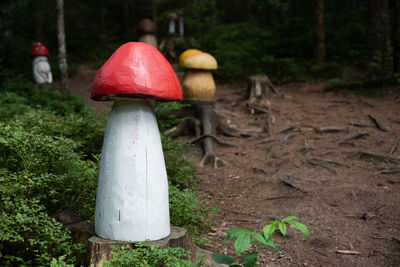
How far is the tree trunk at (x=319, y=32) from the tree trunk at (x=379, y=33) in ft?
5.13

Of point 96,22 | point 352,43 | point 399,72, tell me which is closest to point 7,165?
point 399,72

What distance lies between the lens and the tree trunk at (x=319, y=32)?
12.1m

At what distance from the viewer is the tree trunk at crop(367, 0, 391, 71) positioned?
1027cm

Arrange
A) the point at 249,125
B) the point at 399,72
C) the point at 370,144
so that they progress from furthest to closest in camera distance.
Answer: the point at 399,72 → the point at 249,125 → the point at 370,144

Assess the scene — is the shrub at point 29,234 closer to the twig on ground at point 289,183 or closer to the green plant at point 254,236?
the green plant at point 254,236

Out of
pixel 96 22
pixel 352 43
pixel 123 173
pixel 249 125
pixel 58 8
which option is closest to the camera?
pixel 123 173

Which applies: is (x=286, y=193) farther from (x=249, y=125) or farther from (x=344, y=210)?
(x=249, y=125)

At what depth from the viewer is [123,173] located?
2801 mm

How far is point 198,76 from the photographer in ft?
24.3

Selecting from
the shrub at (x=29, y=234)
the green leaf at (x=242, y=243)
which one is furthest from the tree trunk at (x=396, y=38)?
the shrub at (x=29, y=234)

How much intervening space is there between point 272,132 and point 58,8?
5919 mm

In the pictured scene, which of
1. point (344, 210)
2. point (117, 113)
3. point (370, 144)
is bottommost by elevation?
point (344, 210)

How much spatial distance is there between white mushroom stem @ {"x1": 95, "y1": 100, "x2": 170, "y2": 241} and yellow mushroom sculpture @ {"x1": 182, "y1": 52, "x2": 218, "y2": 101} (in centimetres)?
451

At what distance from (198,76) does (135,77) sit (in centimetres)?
480
